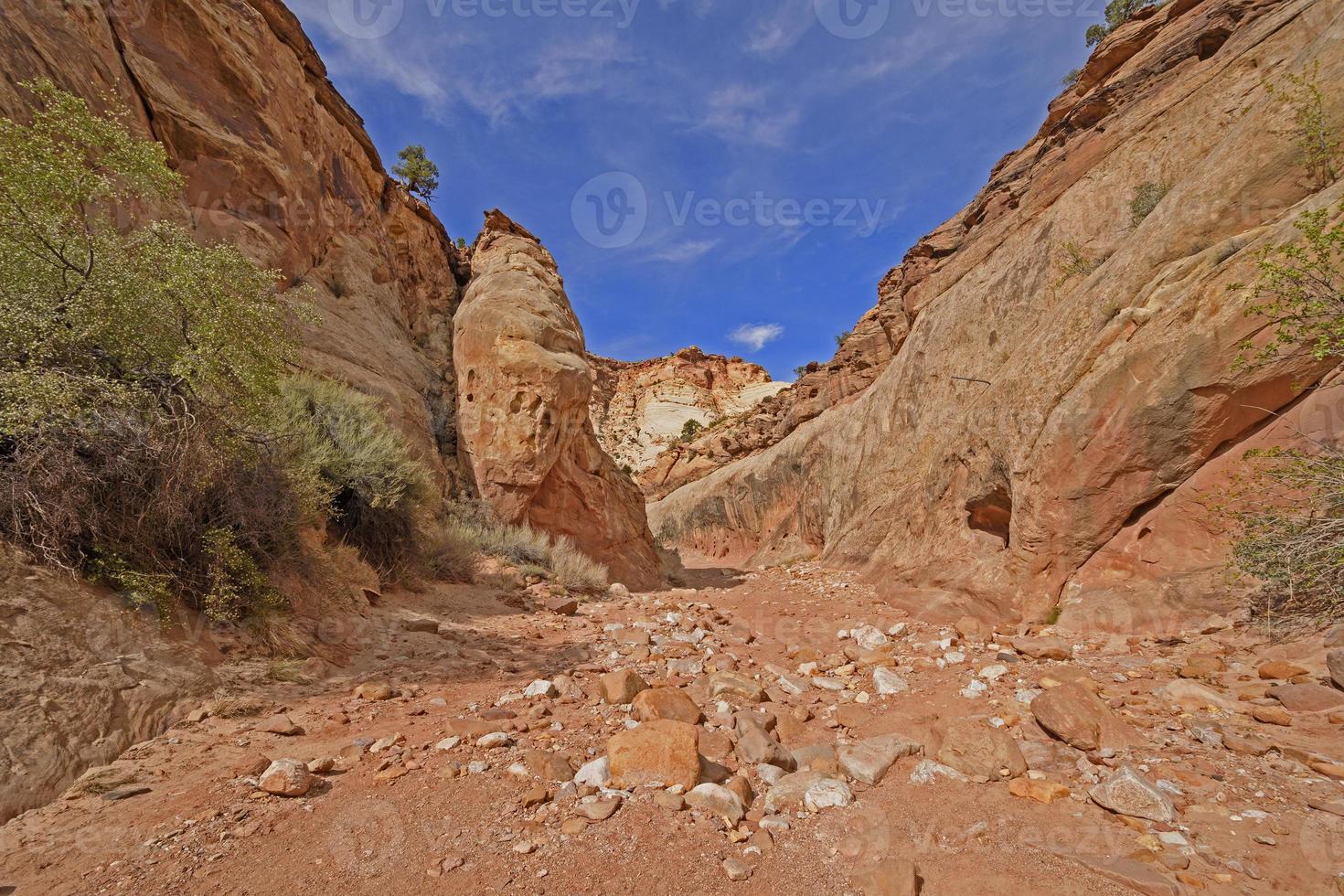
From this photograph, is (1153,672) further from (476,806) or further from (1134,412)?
(476,806)

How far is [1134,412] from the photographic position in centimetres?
572

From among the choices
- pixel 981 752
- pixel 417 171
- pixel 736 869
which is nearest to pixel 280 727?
pixel 736 869

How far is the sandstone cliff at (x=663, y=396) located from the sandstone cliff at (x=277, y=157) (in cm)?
3326

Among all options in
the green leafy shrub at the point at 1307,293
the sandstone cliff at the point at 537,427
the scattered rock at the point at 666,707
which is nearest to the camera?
the scattered rock at the point at 666,707

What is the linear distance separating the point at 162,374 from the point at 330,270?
33.4 feet

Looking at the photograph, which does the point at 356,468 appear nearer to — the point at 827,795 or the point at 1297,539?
the point at 827,795

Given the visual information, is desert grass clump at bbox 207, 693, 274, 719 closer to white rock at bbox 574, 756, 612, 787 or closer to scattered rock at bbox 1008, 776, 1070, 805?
white rock at bbox 574, 756, 612, 787

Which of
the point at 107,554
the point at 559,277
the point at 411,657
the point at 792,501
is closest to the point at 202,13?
the point at 559,277

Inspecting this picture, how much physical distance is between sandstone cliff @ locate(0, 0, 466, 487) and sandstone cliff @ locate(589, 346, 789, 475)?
1310 inches

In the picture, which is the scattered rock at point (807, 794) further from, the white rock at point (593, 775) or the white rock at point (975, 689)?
the white rock at point (975, 689)

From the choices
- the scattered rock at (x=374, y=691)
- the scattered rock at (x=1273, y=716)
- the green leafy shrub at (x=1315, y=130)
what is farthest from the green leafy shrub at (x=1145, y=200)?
the scattered rock at (x=374, y=691)

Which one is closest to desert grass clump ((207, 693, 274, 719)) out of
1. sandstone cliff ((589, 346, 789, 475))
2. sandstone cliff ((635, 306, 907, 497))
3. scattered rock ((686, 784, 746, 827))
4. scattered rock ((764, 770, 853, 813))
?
scattered rock ((686, 784, 746, 827))

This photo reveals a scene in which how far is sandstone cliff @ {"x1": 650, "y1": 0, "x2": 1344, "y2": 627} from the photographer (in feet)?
17.2

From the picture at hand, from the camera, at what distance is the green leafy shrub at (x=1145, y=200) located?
839 cm
